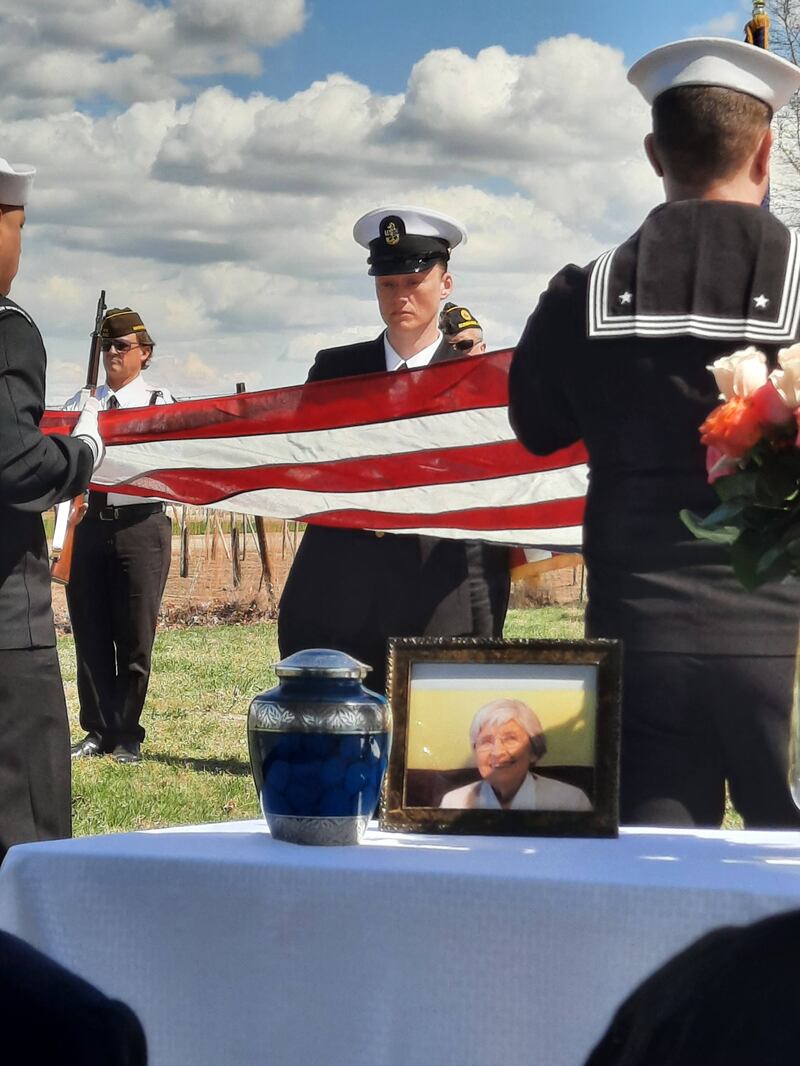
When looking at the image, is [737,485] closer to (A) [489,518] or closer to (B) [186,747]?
(A) [489,518]

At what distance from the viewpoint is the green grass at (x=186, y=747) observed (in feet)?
21.5

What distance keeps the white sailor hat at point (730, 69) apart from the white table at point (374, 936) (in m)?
1.31

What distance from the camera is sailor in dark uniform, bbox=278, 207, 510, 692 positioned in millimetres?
4496

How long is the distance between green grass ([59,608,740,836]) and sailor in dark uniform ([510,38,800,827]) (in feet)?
2.40

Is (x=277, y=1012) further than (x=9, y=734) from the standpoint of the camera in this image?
No

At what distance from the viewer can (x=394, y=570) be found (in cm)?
465

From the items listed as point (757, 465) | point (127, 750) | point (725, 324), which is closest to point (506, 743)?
point (757, 465)

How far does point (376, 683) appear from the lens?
4.59m

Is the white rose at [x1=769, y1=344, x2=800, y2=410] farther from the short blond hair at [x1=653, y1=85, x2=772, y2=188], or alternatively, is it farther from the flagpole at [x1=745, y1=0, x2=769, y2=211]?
the flagpole at [x1=745, y1=0, x2=769, y2=211]

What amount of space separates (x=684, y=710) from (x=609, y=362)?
58cm

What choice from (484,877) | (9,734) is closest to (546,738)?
(484,877)

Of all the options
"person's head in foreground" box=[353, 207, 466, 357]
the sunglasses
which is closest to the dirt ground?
the sunglasses

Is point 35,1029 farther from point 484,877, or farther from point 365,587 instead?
point 365,587

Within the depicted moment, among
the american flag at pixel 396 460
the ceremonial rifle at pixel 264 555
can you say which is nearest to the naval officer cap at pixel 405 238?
the american flag at pixel 396 460
